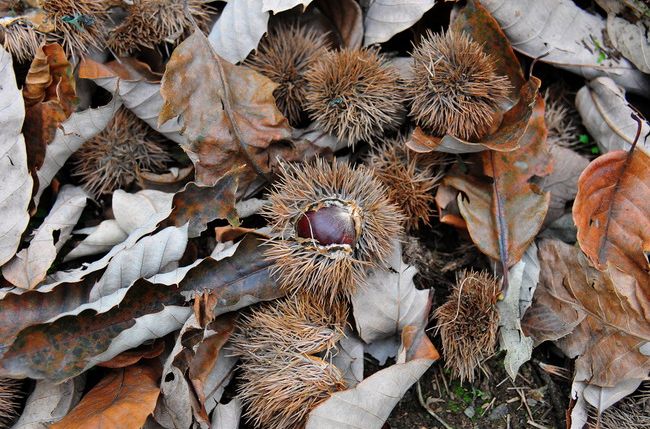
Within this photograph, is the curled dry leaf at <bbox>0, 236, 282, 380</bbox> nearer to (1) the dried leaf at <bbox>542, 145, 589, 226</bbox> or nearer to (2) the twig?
(2) the twig

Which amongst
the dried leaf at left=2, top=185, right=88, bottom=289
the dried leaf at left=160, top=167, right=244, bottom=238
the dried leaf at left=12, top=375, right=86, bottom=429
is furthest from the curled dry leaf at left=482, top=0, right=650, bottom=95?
the dried leaf at left=12, top=375, right=86, bottom=429

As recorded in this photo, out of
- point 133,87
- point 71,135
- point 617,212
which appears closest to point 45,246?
point 71,135

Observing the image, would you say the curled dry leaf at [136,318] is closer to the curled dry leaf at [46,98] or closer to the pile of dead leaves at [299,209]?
the pile of dead leaves at [299,209]

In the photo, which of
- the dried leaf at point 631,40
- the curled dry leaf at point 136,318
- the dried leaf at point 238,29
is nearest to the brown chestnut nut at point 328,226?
the curled dry leaf at point 136,318

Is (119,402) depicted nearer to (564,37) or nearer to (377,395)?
(377,395)

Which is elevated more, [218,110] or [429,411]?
[218,110]

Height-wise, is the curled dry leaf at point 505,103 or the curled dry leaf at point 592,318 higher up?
the curled dry leaf at point 505,103
